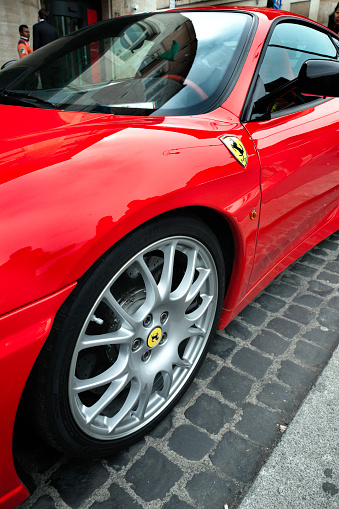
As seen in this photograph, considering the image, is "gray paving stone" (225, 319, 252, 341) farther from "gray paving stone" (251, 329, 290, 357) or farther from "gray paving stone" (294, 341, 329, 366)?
"gray paving stone" (294, 341, 329, 366)

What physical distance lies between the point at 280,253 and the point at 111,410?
119 centimetres

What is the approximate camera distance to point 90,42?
205 centimetres

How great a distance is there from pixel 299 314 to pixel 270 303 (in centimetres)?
18

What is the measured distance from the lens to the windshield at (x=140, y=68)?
1604 mm

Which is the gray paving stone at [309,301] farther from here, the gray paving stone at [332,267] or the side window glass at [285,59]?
the side window glass at [285,59]

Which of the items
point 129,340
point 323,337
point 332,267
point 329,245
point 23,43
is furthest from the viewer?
point 23,43

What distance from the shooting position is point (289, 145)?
1.77 meters

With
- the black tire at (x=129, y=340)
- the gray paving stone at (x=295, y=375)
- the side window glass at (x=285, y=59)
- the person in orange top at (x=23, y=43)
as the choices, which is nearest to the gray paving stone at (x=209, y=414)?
the black tire at (x=129, y=340)

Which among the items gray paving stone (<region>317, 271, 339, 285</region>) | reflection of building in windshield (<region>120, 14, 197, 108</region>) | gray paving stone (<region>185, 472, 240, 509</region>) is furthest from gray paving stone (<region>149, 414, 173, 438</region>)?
gray paving stone (<region>317, 271, 339, 285</region>)

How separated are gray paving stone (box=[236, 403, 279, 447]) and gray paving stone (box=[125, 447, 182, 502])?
327 mm

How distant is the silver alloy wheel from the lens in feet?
3.97

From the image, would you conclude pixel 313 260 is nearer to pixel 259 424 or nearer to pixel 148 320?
pixel 259 424

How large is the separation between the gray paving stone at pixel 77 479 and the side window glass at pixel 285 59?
63.1 inches

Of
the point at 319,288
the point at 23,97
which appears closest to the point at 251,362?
the point at 319,288
